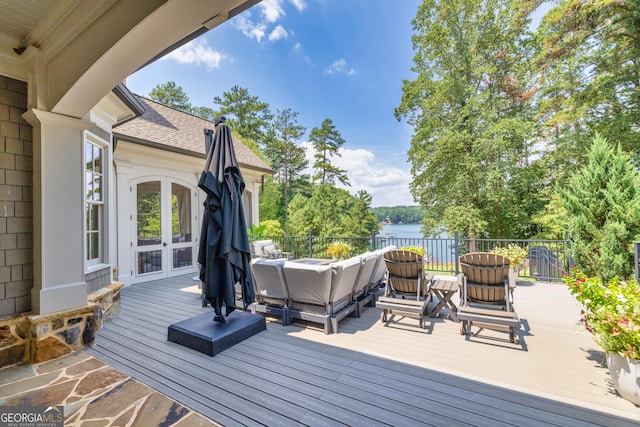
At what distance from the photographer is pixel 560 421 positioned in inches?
74.9

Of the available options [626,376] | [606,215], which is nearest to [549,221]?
[606,215]

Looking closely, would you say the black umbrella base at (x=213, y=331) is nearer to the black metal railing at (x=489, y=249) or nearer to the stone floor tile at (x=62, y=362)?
the stone floor tile at (x=62, y=362)

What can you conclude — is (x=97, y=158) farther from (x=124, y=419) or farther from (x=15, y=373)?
(x=124, y=419)

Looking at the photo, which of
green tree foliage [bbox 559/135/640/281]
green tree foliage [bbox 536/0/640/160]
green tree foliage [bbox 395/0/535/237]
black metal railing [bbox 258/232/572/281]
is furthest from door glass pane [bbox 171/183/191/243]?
green tree foliage [bbox 536/0/640/160]

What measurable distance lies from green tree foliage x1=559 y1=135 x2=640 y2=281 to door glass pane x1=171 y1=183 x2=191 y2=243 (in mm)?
8825

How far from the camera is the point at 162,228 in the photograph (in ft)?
21.9

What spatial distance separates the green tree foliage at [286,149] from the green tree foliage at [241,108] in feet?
6.06

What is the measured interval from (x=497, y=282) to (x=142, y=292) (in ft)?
21.0

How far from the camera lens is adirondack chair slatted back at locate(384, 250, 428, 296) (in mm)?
4016

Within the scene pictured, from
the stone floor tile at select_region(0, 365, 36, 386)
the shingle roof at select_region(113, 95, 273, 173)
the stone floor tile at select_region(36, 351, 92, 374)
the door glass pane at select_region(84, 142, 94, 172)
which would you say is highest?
the shingle roof at select_region(113, 95, 273, 173)

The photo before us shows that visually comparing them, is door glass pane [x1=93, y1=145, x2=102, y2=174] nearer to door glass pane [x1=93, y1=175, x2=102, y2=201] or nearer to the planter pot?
door glass pane [x1=93, y1=175, x2=102, y2=201]

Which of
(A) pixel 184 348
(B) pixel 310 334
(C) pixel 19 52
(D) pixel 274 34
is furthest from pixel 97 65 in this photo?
(D) pixel 274 34

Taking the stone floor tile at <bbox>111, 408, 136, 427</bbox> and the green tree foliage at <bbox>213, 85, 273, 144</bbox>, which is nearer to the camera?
the stone floor tile at <bbox>111, 408, 136, 427</bbox>

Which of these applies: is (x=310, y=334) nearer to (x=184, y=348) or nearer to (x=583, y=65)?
(x=184, y=348)
